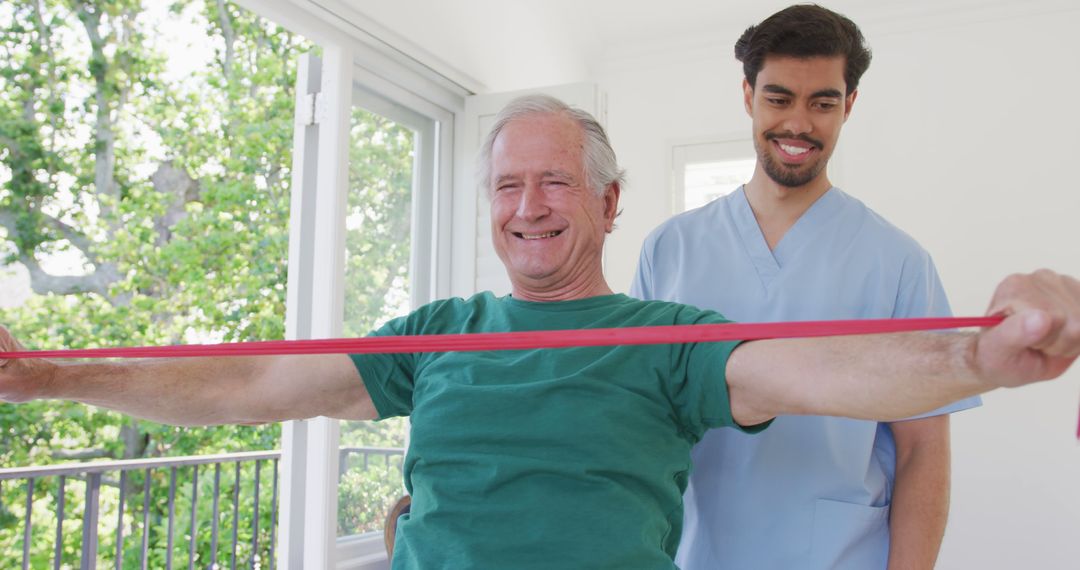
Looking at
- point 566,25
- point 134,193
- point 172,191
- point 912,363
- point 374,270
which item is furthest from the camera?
point 172,191

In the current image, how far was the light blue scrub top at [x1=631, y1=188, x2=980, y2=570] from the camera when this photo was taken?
1.37m

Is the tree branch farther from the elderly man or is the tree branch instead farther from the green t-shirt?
the green t-shirt

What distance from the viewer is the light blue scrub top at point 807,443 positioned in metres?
1.37

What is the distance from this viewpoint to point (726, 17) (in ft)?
14.2

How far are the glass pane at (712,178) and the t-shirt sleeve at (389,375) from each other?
318cm

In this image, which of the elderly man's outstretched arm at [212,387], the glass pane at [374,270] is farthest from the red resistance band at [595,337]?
the glass pane at [374,270]

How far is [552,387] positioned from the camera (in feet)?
3.75

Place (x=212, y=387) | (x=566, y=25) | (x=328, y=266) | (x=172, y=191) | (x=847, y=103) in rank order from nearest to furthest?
(x=212, y=387)
(x=847, y=103)
(x=328, y=266)
(x=566, y=25)
(x=172, y=191)

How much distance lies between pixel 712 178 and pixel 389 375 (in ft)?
11.0

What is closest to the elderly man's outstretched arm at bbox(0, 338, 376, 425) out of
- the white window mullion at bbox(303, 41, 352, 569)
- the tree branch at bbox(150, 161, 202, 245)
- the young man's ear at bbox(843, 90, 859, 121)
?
the young man's ear at bbox(843, 90, 859, 121)

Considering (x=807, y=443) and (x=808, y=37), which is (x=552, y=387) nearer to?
(x=807, y=443)

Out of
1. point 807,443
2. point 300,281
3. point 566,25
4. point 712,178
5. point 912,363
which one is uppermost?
point 566,25

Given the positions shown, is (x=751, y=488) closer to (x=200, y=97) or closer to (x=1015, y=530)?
(x=1015, y=530)

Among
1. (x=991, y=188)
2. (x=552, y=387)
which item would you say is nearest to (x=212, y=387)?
(x=552, y=387)
